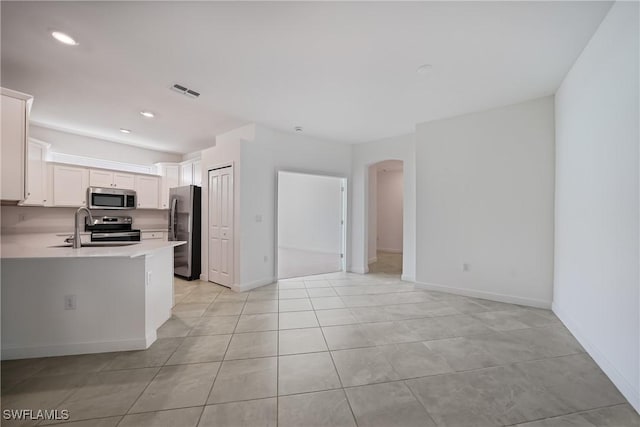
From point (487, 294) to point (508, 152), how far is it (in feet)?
6.68

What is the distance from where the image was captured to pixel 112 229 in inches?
194

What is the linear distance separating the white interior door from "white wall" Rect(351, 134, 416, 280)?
2.54m

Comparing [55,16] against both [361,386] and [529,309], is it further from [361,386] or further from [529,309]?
[529,309]

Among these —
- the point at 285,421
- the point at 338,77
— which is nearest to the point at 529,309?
the point at 285,421

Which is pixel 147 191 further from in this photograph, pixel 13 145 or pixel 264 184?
pixel 13 145

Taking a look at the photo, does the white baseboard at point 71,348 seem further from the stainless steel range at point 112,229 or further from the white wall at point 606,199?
the white wall at point 606,199

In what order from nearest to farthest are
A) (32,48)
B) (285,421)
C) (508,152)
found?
(285,421) → (32,48) → (508,152)

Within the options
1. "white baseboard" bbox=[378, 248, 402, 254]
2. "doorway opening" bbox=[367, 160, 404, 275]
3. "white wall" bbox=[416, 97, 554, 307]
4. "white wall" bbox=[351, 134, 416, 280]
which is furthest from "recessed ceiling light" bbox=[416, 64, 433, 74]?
"white baseboard" bbox=[378, 248, 402, 254]

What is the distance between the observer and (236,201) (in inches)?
157

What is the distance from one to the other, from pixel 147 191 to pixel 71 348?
4057mm

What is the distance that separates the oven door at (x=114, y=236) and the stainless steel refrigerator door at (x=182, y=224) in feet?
2.65

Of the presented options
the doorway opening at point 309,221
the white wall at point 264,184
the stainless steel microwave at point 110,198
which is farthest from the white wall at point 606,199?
→ the stainless steel microwave at point 110,198

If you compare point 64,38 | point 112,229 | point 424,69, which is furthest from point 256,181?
point 112,229

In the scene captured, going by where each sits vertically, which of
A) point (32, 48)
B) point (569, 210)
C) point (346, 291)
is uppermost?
point (32, 48)
